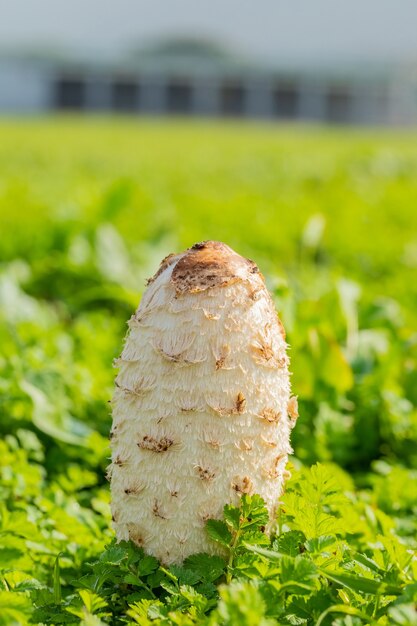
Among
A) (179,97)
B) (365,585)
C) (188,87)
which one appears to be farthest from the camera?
(179,97)

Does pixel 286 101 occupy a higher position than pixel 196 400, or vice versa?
pixel 196 400

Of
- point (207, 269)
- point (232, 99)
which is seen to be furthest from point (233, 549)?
point (232, 99)

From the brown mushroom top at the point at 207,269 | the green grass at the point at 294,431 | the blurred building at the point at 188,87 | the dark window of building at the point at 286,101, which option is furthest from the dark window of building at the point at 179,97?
the brown mushroom top at the point at 207,269

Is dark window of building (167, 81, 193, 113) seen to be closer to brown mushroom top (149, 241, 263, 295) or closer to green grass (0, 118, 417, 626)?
green grass (0, 118, 417, 626)

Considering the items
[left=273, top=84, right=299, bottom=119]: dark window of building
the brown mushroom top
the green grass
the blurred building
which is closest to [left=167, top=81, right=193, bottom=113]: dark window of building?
the blurred building

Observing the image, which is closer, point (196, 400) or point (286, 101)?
point (196, 400)

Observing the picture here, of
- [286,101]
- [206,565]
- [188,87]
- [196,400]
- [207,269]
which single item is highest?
[207,269]

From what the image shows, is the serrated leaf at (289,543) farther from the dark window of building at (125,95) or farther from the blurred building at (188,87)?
the dark window of building at (125,95)

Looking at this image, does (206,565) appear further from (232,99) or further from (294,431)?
(232,99)
